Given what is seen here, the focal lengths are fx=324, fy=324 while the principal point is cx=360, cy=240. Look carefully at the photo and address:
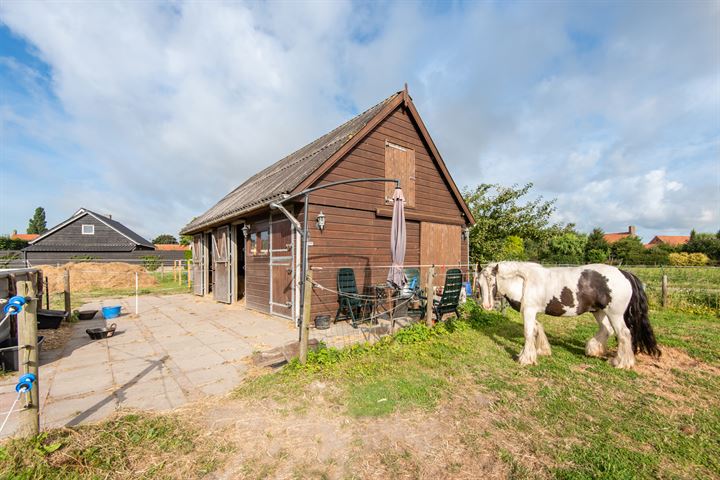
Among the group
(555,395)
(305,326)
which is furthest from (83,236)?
(555,395)

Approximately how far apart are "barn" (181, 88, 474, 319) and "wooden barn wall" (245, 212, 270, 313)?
1.1 inches

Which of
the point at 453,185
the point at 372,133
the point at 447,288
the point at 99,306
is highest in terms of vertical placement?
the point at 372,133

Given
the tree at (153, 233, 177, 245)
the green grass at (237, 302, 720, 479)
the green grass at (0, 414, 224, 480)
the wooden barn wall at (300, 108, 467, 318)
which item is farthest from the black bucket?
the tree at (153, 233, 177, 245)

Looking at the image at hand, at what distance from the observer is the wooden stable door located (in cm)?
988

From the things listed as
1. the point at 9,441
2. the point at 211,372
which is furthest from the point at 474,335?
the point at 9,441

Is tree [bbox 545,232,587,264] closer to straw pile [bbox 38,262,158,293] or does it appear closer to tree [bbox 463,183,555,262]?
tree [bbox 463,183,555,262]

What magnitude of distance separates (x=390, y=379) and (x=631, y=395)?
8.92ft

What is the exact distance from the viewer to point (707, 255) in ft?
117

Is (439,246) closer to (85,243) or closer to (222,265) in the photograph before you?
(222,265)

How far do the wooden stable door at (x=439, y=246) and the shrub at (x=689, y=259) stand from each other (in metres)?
36.5

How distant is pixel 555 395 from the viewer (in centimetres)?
366

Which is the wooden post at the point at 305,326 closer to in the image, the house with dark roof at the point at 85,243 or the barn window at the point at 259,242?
the barn window at the point at 259,242

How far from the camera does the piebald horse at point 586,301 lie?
449 centimetres

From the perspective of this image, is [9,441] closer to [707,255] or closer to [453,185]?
[453,185]
